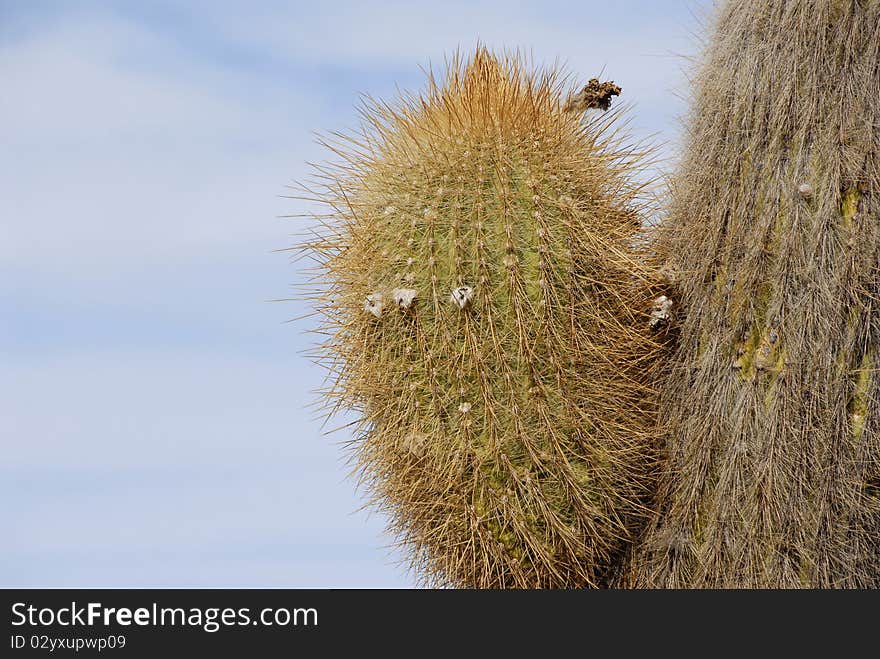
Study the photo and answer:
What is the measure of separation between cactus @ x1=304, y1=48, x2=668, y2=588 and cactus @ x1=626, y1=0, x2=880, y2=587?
201mm

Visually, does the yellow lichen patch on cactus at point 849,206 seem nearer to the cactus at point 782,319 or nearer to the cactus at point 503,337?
the cactus at point 782,319

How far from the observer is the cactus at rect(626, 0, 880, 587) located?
338 centimetres

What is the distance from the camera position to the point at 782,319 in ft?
11.3

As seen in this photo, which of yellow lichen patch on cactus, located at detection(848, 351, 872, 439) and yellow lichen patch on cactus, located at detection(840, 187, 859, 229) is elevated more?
yellow lichen patch on cactus, located at detection(840, 187, 859, 229)

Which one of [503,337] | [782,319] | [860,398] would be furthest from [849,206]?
[503,337]

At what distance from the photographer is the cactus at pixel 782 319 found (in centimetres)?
338

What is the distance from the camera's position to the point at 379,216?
3742 mm

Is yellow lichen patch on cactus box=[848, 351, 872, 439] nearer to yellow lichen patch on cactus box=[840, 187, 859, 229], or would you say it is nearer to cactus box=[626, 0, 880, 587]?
cactus box=[626, 0, 880, 587]

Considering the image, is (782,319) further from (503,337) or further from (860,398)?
(503,337)

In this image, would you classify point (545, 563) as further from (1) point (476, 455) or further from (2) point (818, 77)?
(2) point (818, 77)

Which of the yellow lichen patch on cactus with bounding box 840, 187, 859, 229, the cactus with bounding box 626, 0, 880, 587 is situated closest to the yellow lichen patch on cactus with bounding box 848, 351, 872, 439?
the cactus with bounding box 626, 0, 880, 587

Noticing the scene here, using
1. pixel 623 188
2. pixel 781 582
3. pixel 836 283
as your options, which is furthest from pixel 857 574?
pixel 623 188

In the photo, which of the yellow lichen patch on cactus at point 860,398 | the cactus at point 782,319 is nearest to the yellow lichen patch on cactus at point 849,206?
the cactus at point 782,319

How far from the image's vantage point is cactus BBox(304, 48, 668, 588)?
3.49 m
